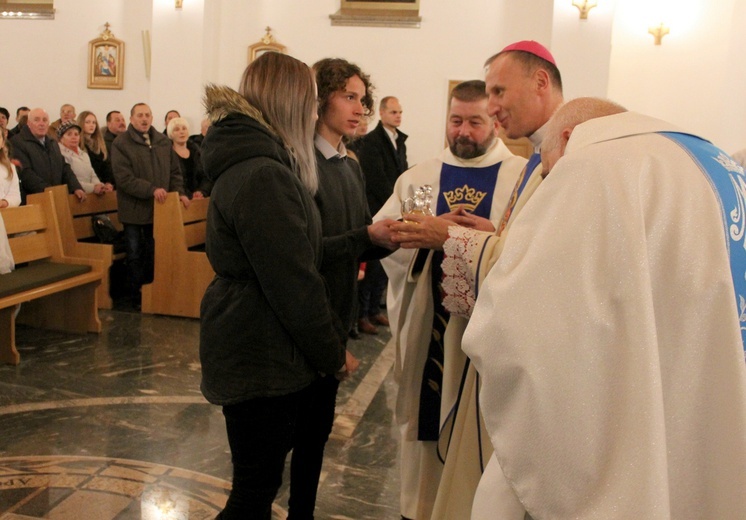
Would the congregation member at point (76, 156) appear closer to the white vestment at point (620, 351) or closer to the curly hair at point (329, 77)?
the curly hair at point (329, 77)

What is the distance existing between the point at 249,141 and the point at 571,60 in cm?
841

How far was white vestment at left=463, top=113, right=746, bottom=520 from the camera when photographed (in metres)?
1.27

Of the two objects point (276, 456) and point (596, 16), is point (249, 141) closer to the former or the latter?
point (276, 456)

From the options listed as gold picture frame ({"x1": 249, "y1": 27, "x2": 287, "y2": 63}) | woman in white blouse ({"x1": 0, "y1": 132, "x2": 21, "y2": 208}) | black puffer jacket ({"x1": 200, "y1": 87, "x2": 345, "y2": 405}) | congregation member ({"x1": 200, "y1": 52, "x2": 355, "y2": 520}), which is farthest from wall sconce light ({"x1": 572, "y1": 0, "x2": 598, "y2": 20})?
black puffer jacket ({"x1": 200, "y1": 87, "x2": 345, "y2": 405})

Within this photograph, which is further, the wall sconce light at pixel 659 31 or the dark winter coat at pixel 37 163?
the wall sconce light at pixel 659 31

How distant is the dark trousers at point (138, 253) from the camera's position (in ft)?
21.4

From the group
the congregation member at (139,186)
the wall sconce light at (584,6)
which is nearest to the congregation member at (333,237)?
the congregation member at (139,186)

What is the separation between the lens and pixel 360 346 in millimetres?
5547

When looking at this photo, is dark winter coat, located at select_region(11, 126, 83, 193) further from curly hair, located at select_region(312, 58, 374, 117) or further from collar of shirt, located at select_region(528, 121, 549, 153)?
collar of shirt, located at select_region(528, 121, 549, 153)

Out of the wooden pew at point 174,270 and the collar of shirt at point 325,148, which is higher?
the collar of shirt at point 325,148

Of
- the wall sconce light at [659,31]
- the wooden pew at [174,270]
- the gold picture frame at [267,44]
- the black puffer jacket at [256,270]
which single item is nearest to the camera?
the black puffer jacket at [256,270]

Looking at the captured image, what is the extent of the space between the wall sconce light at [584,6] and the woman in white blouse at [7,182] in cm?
703

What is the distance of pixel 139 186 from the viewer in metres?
6.38

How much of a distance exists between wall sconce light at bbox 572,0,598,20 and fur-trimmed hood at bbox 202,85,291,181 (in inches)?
334
